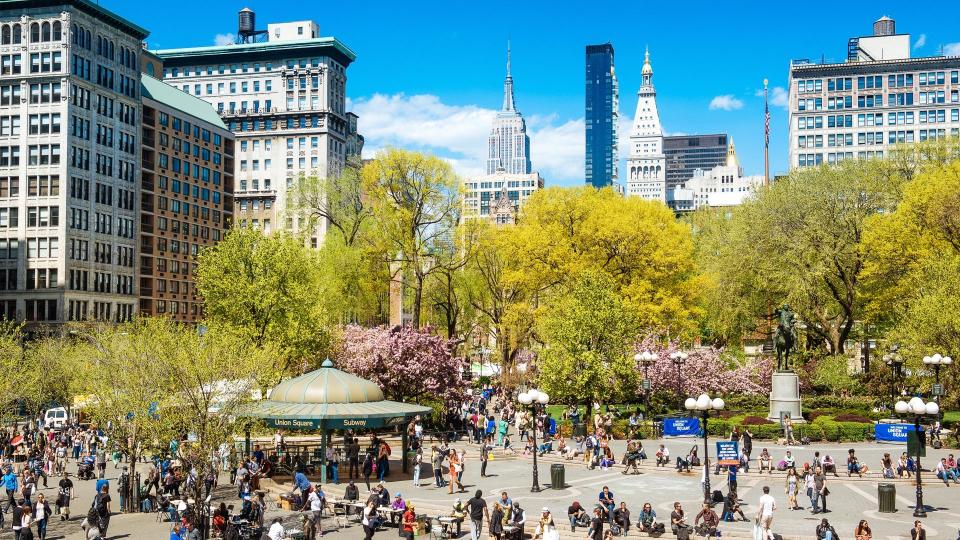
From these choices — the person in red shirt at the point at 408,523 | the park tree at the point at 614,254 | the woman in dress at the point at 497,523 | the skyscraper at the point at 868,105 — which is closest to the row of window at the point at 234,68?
the skyscraper at the point at 868,105

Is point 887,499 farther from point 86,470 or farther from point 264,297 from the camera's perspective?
point 264,297

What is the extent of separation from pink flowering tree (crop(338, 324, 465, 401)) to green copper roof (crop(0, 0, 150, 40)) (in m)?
53.7

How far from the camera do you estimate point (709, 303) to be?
237 ft

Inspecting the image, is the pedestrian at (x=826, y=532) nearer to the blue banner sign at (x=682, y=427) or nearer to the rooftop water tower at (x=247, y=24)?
the blue banner sign at (x=682, y=427)

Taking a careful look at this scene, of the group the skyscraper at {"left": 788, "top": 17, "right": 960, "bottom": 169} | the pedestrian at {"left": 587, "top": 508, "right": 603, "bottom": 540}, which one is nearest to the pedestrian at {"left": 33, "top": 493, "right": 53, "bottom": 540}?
the pedestrian at {"left": 587, "top": 508, "right": 603, "bottom": 540}

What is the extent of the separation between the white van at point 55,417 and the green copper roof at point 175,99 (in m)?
48.6

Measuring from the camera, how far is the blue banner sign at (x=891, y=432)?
4638 cm

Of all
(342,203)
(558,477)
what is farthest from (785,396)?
(342,203)

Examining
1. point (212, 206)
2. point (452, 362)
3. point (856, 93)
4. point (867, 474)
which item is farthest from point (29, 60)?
point (856, 93)

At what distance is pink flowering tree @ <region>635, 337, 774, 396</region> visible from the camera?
60.7 meters

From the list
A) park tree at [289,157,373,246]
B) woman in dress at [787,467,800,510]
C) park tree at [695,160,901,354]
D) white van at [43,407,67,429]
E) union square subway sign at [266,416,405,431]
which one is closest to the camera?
woman in dress at [787,467,800,510]

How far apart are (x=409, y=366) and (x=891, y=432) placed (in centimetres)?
2467

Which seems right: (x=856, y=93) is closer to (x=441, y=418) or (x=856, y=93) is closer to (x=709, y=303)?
(x=709, y=303)

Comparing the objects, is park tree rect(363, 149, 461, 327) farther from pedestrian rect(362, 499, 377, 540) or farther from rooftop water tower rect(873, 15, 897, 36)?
rooftop water tower rect(873, 15, 897, 36)
